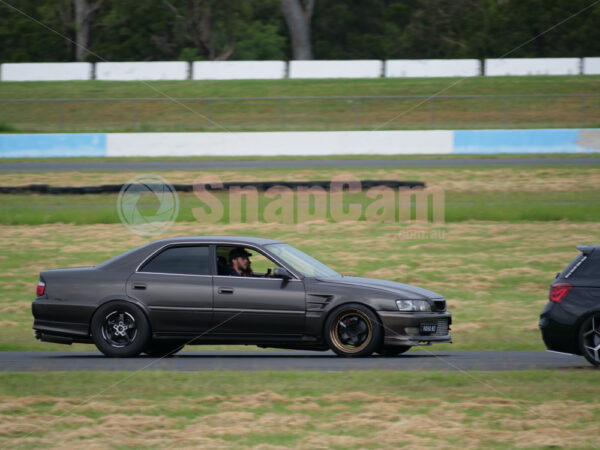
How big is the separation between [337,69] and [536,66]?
9761 mm

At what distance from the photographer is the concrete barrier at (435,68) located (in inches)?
1794

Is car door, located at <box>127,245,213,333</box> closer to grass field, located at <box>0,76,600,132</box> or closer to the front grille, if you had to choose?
the front grille

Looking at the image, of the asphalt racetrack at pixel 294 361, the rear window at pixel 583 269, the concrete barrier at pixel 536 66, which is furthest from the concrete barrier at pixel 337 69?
the rear window at pixel 583 269

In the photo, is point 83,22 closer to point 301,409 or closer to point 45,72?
point 45,72

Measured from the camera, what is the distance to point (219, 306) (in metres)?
10.1

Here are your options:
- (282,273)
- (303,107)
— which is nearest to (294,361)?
(282,273)

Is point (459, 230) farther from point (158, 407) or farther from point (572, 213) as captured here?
point (158, 407)

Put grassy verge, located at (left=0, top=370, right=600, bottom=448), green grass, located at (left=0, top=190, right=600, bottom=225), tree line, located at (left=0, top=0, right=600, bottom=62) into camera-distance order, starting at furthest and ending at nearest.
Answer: tree line, located at (left=0, top=0, right=600, bottom=62) < green grass, located at (left=0, top=190, right=600, bottom=225) < grassy verge, located at (left=0, top=370, right=600, bottom=448)

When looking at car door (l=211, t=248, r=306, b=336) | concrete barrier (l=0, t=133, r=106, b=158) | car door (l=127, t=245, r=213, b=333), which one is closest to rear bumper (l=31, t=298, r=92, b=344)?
car door (l=127, t=245, r=213, b=333)

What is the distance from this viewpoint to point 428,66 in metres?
46.2

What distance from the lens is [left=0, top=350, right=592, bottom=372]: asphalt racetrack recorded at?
30.8ft

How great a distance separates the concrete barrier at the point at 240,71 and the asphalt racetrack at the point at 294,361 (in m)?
37.5

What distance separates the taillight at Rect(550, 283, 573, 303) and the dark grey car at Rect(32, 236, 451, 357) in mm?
1331

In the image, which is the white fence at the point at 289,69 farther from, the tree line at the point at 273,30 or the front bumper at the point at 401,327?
the front bumper at the point at 401,327
